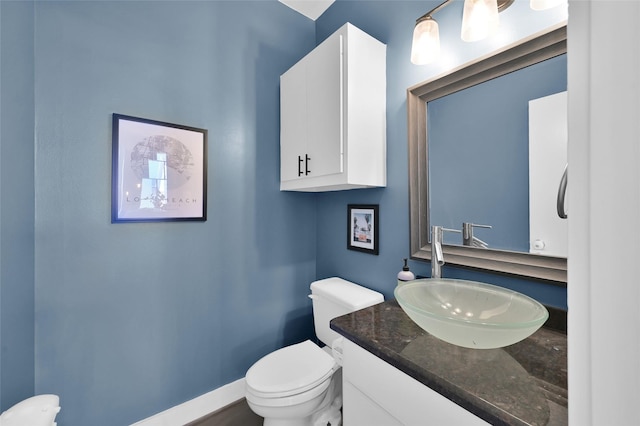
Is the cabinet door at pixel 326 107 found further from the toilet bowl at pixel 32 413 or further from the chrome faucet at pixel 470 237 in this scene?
the toilet bowl at pixel 32 413

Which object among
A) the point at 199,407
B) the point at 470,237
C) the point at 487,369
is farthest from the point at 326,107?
the point at 199,407

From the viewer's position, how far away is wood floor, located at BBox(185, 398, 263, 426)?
5.00 feet

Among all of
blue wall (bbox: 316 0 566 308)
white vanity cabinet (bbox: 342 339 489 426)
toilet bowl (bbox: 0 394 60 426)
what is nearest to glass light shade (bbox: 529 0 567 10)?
blue wall (bbox: 316 0 566 308)

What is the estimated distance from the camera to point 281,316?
190 centimetres

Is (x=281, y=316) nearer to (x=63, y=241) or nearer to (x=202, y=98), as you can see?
(x=63, y=241)

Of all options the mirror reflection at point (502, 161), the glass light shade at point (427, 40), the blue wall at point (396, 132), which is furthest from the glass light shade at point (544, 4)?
the glass light shade at point (427, 40)

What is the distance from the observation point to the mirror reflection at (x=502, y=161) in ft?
3.12

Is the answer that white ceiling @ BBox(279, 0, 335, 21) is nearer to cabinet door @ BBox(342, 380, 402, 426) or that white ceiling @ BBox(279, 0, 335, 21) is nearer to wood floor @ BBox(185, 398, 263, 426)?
cabinet door @ BBox(342, 380, 402, 426)

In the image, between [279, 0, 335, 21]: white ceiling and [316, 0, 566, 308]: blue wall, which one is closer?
[316, 0, 566, 308]: blue wall

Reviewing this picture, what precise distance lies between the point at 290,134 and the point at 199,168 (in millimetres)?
604

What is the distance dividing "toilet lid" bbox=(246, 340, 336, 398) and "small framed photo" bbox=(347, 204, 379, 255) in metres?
0.65

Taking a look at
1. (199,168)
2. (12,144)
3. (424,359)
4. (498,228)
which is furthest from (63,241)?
(498,228)

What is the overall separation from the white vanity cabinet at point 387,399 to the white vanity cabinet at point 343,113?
82 cm

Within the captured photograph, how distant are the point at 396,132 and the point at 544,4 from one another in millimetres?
699
